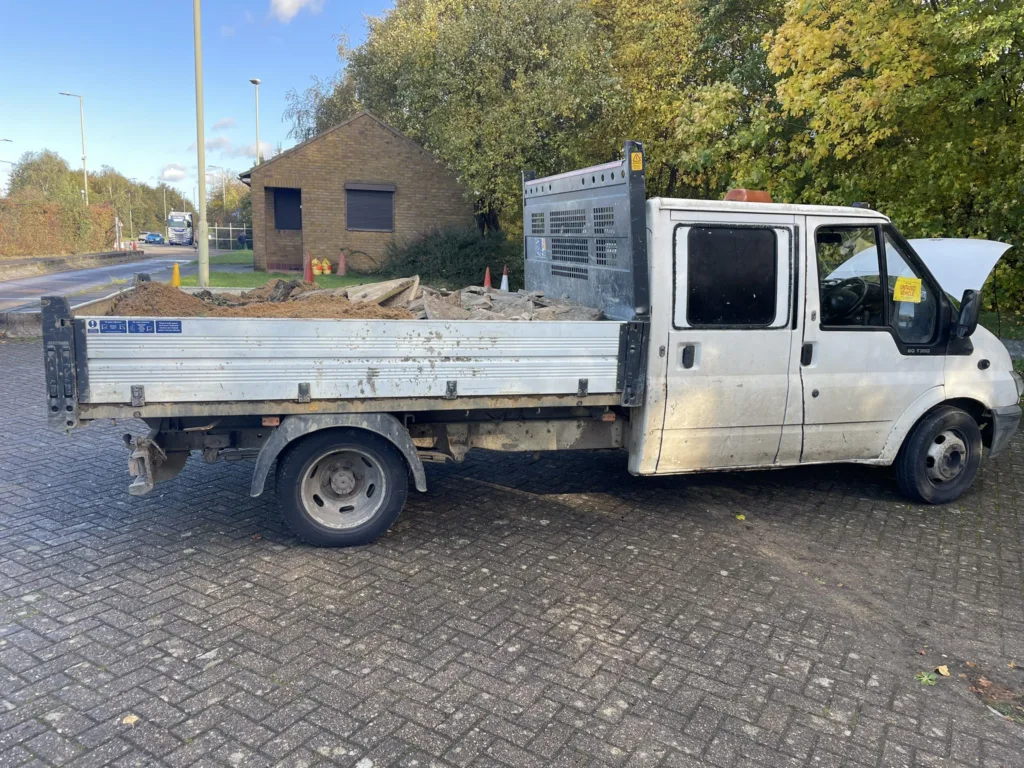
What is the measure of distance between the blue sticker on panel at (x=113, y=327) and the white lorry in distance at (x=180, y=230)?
68.3 meters

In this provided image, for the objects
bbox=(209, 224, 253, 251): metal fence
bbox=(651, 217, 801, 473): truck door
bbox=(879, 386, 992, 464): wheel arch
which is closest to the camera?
bbox=(651, 217, 801, 473): truck door

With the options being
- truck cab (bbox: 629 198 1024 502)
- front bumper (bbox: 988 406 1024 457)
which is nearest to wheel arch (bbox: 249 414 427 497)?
truck cab (bbox: 629 198 1024 502)

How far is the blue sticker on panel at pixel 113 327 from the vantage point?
13.7 feet

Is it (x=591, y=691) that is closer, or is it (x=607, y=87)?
(x=591, y=691)

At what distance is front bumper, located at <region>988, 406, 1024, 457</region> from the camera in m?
5.99

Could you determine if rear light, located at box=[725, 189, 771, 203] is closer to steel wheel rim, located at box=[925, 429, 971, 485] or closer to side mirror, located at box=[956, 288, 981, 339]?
side mirror, located at box=[956, 288, 981, 339]

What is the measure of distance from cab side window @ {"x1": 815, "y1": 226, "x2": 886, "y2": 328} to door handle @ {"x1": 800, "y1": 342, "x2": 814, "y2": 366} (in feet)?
0.64

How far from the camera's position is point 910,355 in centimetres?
571

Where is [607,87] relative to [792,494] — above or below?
above

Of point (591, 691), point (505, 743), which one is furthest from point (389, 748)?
point (591, 691)

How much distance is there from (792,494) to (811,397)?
115cm

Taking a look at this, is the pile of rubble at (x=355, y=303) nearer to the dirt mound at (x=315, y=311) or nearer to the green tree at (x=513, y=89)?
the dirt mound at (x=315, y=311)

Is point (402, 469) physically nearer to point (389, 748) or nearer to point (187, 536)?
point (187, 536)

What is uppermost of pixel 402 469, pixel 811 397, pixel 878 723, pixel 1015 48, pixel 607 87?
pixel 607 87
